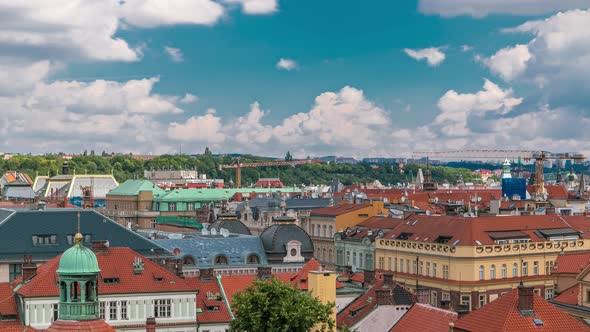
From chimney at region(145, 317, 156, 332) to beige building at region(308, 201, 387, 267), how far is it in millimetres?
65386

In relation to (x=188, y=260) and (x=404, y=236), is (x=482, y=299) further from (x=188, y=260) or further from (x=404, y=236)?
(x=188, y=260)

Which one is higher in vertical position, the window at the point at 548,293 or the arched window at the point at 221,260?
the arched window at the point at 221,260

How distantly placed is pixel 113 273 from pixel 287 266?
34.6 metres

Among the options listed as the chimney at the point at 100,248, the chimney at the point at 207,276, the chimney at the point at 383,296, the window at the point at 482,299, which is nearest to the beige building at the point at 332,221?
the window at the point at 482,299

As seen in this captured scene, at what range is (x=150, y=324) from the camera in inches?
3155

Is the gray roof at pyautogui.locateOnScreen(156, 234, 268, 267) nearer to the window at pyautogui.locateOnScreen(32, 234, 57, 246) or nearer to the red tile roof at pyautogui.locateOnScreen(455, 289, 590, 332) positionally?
the window at pyautogui.locateOnScreen(32, 234, 57, 246)

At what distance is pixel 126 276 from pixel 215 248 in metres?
31.0

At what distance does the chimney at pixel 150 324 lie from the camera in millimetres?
79256

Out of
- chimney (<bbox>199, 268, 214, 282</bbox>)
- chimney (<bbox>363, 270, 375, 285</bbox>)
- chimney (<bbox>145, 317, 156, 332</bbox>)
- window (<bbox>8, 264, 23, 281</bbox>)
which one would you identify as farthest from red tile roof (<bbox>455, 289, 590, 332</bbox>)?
window (<bbox>8, 264, 23, 281</bbox>)

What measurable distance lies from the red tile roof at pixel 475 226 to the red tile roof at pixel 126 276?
38679 mm

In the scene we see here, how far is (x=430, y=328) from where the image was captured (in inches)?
2849

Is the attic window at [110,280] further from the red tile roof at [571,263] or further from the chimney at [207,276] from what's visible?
the red tile roof at [571,263]

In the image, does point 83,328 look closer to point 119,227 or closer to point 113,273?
point 113,273

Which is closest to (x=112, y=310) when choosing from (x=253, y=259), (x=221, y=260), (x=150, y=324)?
(x=150, y=324)
